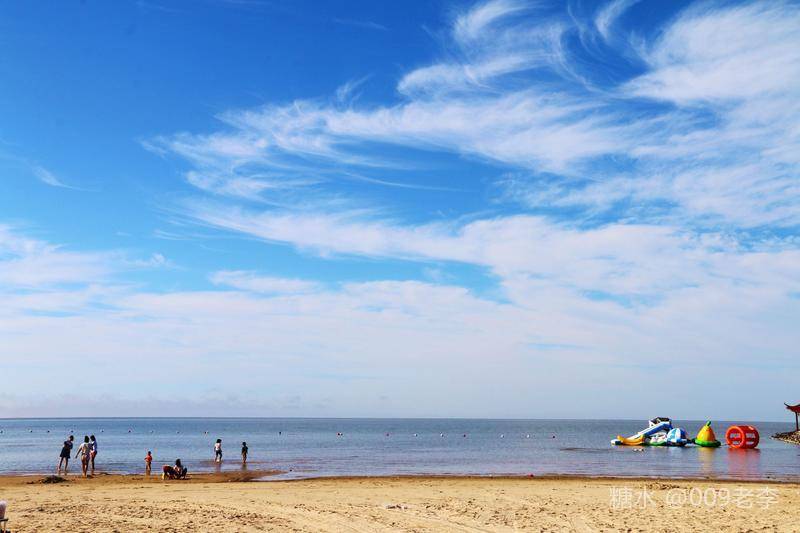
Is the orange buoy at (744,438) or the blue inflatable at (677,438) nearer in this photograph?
the orange buoy at (744,438)

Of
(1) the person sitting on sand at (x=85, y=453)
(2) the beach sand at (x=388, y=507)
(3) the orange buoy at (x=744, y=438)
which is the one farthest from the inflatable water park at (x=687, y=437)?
(1) the person sitting on sand at (x=85, y=453)

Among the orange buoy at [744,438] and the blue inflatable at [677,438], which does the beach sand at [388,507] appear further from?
the blue inflatable at [677,438]

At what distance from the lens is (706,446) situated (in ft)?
217

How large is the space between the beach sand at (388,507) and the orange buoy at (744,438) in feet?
143

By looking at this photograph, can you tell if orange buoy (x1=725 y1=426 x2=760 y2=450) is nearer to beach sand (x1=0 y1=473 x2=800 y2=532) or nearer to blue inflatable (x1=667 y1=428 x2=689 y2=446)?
blue inflatable (x1=667 y1=428 x2=689 y2=446)

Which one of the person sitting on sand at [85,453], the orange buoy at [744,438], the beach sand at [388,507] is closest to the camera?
the beach sand at [388,507]

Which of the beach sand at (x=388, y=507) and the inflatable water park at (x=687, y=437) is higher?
the beach sand at (x=388, y=507)

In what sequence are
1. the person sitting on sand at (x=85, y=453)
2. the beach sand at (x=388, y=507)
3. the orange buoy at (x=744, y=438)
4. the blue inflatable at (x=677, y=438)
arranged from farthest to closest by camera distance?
1. the blue inflatable at (x=677, y=438)
2. the orange buoy at (x=744, y=438)
3. the person sitting on sand at (x=85, y=453)
4. the beach sand at (x=388, y=507)

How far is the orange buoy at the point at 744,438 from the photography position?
6328 centimetres

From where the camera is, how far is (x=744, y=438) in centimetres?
6353

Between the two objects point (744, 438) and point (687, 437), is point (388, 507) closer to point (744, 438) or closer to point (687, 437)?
point (744, 438)

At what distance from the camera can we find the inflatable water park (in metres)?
63.6

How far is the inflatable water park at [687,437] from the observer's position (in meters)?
63.6

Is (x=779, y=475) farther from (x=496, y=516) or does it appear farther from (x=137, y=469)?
(x=137, y=469)
